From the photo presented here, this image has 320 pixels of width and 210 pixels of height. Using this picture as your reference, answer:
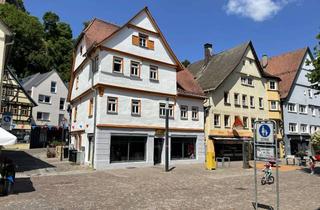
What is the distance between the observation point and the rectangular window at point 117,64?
24453 mm

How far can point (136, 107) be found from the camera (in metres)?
25.4

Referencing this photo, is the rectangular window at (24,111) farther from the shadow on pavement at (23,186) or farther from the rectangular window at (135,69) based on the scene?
the shadow on pavement at (23,186)

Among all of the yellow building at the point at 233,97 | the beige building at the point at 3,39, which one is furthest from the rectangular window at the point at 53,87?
the beige building at the point at 3,39

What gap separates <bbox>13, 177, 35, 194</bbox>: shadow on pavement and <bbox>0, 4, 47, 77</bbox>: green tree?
1961 inches

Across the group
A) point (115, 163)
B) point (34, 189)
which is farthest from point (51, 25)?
point (34, 189)

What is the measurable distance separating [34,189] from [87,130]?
11.9 metres

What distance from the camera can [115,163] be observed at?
23.4 meters

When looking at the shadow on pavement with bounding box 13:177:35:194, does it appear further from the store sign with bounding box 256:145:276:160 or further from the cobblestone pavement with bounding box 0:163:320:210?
the store sign with bounding box 256:145:276:160

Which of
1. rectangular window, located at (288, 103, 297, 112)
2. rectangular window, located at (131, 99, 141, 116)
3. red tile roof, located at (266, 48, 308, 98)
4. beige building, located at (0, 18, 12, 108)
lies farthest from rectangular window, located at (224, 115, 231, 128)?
beige building, located at (0, 18, 12, 108)

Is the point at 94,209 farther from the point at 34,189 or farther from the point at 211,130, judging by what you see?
the point at 211,130

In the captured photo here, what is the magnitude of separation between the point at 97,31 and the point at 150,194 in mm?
20038

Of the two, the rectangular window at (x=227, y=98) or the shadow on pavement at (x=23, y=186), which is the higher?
the rectangular window at (x=227, y=98)

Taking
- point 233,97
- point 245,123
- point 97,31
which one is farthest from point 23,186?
point 245,123

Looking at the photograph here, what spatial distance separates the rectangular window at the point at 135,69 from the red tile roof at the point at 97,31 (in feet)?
14.3
